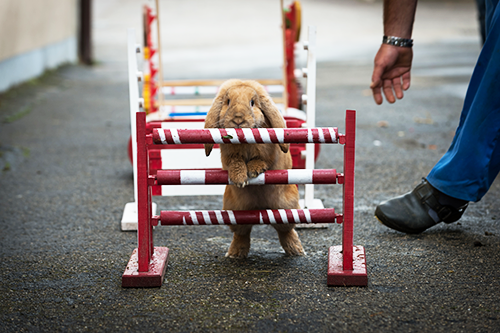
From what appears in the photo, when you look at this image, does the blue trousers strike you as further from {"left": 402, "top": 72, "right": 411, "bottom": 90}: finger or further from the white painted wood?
the white painted wood

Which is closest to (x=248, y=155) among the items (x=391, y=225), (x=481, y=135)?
(x=391, y=225)

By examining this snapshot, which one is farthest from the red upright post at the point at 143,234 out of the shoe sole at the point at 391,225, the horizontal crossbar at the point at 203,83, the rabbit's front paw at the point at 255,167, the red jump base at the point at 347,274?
the horizontal crossbar at the point at 203,83

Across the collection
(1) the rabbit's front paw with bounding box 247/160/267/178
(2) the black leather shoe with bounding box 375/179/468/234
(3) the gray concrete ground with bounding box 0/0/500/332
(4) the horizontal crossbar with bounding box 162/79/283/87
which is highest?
(4) the horizontal crossbar with bounding box 162/79/283/87

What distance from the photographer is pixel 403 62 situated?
9.55ft

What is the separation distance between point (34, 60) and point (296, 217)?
8.84 meters

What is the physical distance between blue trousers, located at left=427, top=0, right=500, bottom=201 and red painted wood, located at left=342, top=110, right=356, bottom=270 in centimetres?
74

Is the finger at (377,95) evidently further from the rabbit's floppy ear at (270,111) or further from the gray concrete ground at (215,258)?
the gray concrete ground at (215,258)

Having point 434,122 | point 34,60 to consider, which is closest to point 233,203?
point 434,122

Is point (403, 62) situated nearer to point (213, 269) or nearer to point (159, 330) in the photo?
point (213, 269)

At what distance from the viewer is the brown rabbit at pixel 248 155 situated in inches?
98.8

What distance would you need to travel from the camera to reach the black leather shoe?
121 inches

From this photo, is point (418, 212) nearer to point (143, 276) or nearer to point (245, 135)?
point (245, 135)

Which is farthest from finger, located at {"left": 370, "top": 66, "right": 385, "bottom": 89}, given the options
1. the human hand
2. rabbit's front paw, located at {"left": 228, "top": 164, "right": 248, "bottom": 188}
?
rabbit's front paw, located at {"left": 228, "top": 164, "right": 248, "bottom": 188}

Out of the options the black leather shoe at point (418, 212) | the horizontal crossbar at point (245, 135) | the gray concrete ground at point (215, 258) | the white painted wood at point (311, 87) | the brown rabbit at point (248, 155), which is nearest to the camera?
the gray concrete ground at point (215, 258)
